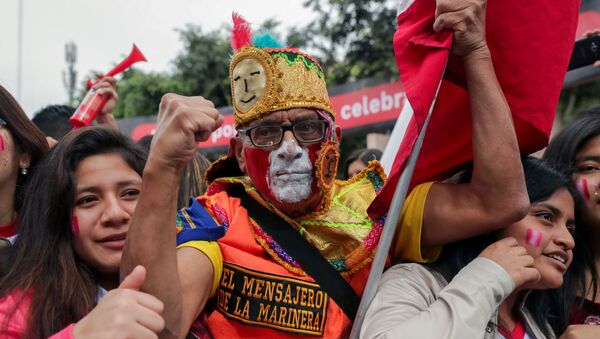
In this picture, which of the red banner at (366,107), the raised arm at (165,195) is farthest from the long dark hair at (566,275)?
the red banner at (366,107)

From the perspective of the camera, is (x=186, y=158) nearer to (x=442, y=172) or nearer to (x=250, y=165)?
(x=250, y=165)

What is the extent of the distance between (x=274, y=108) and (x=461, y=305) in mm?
903

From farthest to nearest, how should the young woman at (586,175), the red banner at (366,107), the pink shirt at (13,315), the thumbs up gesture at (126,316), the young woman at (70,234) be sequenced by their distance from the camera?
the red banner at (366,107) < the young woman at (586,175) < the young woman at (70,234) < the pink shirt at (13,315) < the thumbs up gesture at (126,316)

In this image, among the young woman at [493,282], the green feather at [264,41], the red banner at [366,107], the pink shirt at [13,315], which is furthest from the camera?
the red banner at [366,107]

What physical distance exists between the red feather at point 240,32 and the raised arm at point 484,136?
2.50ft

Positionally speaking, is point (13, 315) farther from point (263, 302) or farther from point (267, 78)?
point (267, 78)

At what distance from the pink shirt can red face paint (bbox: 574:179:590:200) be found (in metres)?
2.14

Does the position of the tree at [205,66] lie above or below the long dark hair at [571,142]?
above

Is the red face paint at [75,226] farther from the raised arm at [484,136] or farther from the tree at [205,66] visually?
the tree at [205,66]

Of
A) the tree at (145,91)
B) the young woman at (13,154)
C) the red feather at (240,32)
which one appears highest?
the tree at (145,91)

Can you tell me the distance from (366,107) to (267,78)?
7.55m

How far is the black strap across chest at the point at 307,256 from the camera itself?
210 centimetres

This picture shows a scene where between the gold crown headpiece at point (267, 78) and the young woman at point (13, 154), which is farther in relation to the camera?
the young woman at point (13, 154)

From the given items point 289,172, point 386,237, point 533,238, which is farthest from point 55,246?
point 533,238
